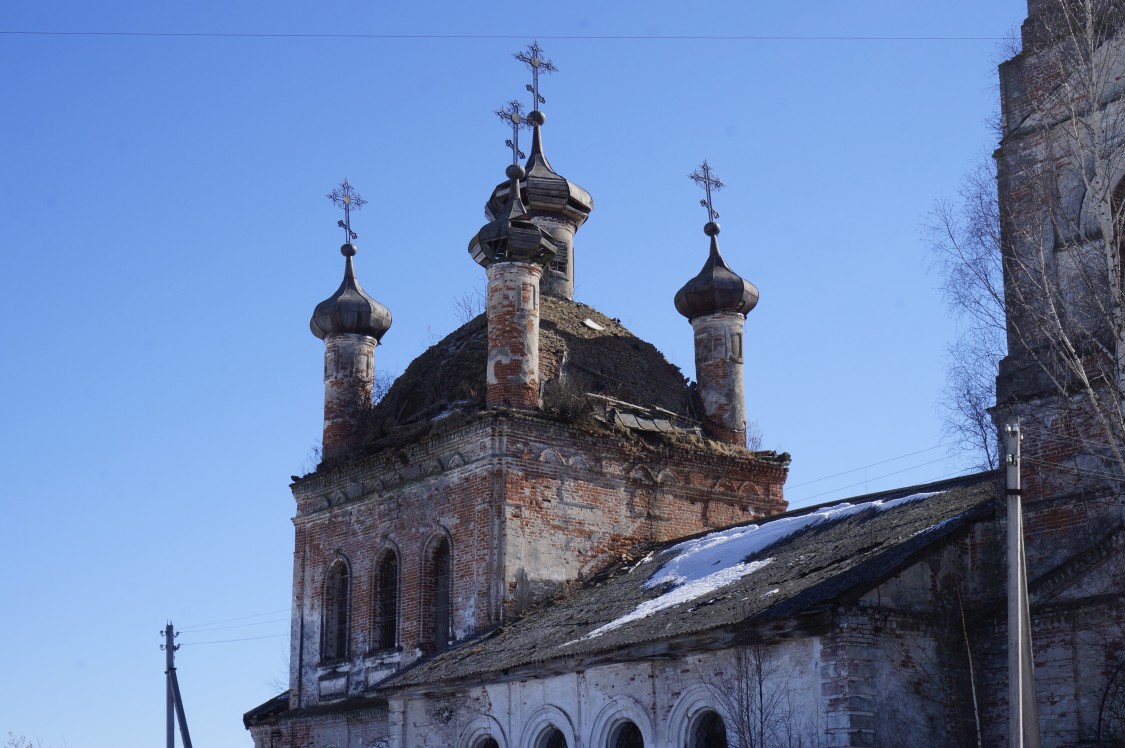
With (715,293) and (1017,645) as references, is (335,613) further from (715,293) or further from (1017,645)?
(1017,645)

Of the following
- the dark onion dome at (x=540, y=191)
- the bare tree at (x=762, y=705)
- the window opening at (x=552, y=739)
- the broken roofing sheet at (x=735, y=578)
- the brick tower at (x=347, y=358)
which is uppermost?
the dark onion dome at (x=540, y=191)

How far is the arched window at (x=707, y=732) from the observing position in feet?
46.6

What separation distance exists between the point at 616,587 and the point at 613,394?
3.87m

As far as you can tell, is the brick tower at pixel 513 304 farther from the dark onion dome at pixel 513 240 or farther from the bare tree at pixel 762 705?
the bare tree at pixel 762 705

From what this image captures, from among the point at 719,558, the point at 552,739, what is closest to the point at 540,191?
the point at 719,558

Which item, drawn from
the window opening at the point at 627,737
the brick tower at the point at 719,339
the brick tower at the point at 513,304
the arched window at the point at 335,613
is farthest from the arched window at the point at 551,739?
the brick tower at the point at 719,339

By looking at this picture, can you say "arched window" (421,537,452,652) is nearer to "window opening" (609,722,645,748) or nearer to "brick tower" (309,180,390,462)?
"brick tower" (309,180,390,462)

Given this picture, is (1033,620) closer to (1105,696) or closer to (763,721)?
(1105,696)

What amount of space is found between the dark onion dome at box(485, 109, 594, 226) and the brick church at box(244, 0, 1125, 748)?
36 millimetres

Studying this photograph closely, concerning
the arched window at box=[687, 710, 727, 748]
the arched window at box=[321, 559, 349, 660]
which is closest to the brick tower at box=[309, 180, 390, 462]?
the arched window at box=[321, 559, 349, 660]

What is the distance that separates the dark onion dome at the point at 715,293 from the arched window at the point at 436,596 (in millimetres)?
5497

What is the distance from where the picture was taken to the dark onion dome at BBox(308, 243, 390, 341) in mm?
22578

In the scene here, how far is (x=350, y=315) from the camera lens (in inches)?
888

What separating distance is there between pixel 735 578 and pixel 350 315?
9.05 meters
